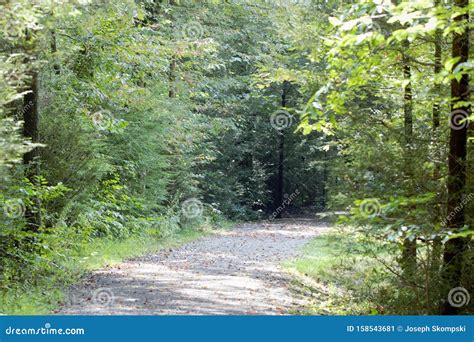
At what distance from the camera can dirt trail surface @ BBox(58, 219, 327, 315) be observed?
924cm

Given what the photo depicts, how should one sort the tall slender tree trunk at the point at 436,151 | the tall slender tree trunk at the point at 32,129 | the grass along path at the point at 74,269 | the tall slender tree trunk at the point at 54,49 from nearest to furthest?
1. the tall slender tree trunk at the point at 436,151
2. the grass along path at the point at 74,269
3. the tall slender tree trunk at the point at 32,129
4. the tall slender tree trunk at the point at 54,49

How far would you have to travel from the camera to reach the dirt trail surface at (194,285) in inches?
364

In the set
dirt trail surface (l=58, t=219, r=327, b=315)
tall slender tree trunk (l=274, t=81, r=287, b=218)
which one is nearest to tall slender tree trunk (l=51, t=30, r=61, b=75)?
dirt trail surface (l=58, t=219, r=327, b=315)

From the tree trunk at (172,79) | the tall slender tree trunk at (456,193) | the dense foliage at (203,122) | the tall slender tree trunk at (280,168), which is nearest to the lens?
the dense foliage at (203,122)

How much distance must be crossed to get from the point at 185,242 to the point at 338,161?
11.9 m

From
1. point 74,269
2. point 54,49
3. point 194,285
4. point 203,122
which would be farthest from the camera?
point 203,122

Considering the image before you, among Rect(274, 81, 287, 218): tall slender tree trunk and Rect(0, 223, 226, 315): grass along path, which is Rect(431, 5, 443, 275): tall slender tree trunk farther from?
Rect(274, 81, 287, 218): tall slender tree trunk

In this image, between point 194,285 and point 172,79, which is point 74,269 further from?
point 172,79

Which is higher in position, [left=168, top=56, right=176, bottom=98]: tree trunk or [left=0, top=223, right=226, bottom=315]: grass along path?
[left=168, top=56, right=176, bottom=98]: tree trunk

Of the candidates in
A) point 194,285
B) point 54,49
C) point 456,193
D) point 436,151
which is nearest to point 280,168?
point 54,49

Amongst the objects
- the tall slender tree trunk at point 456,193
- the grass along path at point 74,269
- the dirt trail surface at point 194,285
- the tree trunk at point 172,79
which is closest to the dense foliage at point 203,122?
the tall slender tree trunk at point 456,193

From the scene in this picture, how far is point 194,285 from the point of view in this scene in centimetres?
1157

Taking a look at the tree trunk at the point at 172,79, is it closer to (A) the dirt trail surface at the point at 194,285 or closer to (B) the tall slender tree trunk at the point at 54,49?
(A) the dirt trail surface at the point at 194,285

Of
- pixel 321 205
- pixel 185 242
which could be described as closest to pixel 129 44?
pixel 185 242
